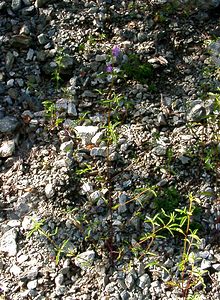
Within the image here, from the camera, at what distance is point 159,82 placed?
13.4 ft

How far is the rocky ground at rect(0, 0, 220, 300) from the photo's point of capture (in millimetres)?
3271

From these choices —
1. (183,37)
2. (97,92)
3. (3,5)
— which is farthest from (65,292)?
(3,5)

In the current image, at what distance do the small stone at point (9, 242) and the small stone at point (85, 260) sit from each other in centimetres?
42

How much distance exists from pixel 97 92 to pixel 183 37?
2.80 feet

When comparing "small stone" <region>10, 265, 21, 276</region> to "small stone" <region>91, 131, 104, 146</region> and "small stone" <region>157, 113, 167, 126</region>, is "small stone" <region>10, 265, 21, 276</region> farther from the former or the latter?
"small stone" <region>157, 113, 167, 126</region>

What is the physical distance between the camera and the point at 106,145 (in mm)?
3740

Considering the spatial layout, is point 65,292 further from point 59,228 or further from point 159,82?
point 159,82

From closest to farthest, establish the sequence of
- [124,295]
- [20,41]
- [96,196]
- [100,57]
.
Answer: [124,295] → [96,196] → [100,57] → [20,41]

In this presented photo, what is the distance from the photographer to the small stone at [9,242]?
339 cm

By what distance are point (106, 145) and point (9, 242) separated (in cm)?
94

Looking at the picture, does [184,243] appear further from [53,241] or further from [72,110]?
[72,110]

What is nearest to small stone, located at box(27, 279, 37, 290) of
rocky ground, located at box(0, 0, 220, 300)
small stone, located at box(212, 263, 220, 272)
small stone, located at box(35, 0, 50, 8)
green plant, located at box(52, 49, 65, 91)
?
rocky ground, located at box(0, 0, 220, 300)

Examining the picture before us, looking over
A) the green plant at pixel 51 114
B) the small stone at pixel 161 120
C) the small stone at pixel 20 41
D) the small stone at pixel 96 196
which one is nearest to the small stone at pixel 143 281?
the small stone at pixel 96 196

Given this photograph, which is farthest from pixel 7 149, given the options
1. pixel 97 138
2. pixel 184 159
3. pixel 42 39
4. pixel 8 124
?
pixel 184 159
